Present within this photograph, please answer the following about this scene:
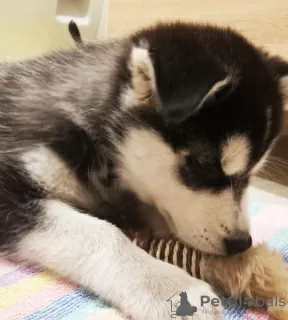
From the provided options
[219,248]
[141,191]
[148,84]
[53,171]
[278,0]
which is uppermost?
[278,0]

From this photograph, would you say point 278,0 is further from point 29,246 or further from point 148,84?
point 29,246

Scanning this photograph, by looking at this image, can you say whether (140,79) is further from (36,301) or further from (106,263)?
(36,301)

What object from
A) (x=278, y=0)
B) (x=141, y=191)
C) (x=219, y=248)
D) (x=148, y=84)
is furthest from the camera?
(x=278, y=0)

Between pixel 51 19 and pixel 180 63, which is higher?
pixel 51 19

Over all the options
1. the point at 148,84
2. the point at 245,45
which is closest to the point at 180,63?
the point at 148,84

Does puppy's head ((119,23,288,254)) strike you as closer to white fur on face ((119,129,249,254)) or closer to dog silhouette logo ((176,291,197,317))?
white fur on face ((119,129,249,254))

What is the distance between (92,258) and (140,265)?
135mm

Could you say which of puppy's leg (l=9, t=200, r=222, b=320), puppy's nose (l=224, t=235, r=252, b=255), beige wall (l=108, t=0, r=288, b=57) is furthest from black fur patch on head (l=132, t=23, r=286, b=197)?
beige wall (l=108, t=0, r=288, b=57)

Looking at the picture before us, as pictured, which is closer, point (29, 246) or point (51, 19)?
point (29, 246)

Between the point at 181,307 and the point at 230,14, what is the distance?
94.7 inches

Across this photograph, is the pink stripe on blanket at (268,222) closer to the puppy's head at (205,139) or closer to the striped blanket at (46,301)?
the puppy's head at (205,139)

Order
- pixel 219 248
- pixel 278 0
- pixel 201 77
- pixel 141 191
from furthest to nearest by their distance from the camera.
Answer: pixel 278 0 → pixel 141 191 → pixel 219 248 → pixel 201 77

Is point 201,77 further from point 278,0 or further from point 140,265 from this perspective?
point 278,0

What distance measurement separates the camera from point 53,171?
1.56 m
